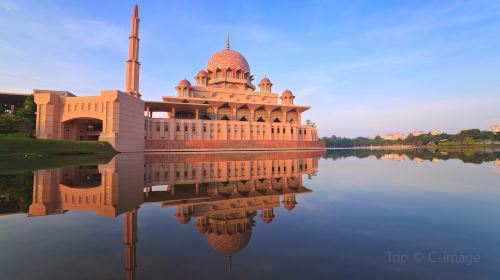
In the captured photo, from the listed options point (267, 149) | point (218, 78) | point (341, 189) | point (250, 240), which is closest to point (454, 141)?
point (267, 149)

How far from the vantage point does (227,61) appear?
59312mm

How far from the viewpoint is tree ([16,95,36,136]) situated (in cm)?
3338

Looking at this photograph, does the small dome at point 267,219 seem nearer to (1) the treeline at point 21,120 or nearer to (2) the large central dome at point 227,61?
(1) the treeline at point 21,120

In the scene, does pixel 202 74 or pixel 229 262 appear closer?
pixel 229 262

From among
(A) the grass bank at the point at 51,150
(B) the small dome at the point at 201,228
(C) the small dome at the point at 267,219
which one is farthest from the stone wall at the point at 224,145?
(B) the small dome at the point at 201,228

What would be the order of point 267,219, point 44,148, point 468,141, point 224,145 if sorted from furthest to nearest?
point 468,141, point 224,145, point 44,148, point 267,219

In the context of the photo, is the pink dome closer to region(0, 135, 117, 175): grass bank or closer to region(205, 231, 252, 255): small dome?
region(0, 135, 117, 175): grass bank

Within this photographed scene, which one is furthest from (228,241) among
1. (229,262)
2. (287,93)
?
(287,93)

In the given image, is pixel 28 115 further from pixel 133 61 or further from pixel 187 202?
pixel 187 202

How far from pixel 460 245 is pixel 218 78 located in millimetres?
57761

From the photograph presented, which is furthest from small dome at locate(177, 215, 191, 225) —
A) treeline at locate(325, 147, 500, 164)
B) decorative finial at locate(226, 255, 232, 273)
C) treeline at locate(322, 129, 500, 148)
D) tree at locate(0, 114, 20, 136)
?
treeline at locate(322, 129, 500, 148)

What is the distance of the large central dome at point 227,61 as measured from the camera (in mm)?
59106

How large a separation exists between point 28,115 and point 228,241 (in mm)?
42305

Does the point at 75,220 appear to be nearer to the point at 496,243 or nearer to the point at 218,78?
the point at 496,243
